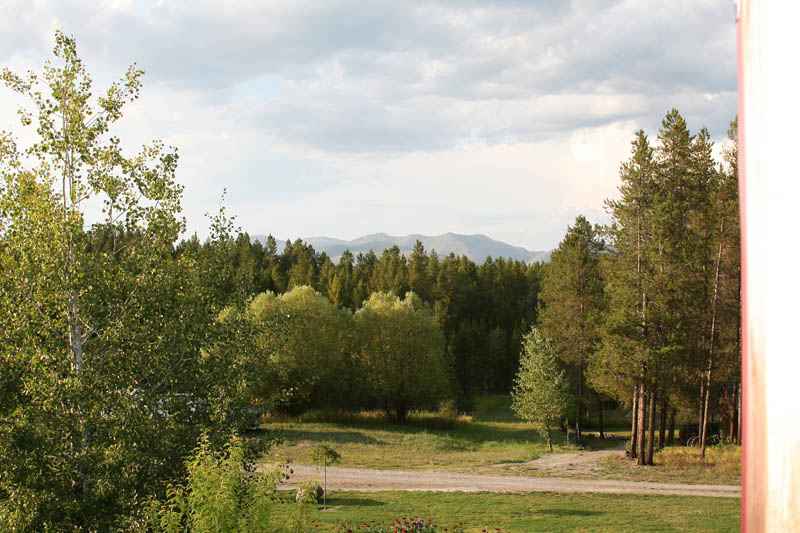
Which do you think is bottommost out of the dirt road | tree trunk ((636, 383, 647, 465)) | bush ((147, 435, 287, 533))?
the dirt road

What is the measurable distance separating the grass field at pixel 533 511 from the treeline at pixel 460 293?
4357cm

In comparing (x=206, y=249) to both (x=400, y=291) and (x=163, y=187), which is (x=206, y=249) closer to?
(x=163, y=187)

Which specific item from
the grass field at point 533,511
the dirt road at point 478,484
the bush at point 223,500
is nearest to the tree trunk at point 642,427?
the dirt road at point 478,484

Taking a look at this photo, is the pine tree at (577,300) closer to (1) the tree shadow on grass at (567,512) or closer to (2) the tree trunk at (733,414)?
(2) the tree trunk at (733,414)

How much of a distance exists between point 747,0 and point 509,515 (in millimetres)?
22226

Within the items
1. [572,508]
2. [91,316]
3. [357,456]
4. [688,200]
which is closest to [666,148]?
[688,200]

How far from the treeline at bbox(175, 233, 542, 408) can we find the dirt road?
124 ft

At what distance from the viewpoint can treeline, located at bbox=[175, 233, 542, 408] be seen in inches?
3159

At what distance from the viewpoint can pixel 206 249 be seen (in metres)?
12.2

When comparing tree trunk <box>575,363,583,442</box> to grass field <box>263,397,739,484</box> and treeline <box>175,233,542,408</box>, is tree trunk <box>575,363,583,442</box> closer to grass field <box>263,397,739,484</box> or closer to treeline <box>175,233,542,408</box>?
grass field <box>263,397,739,484</box>

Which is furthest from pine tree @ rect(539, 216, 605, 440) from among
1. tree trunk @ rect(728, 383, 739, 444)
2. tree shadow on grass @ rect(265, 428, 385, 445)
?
tree shadow on grass @ rect(265, 428, 385, 445)

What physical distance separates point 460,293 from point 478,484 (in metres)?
60.1

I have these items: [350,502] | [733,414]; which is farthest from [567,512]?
[733,414]

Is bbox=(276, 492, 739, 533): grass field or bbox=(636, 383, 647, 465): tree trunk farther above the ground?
bbox=(636, 383, 647, 465): tree trunk
